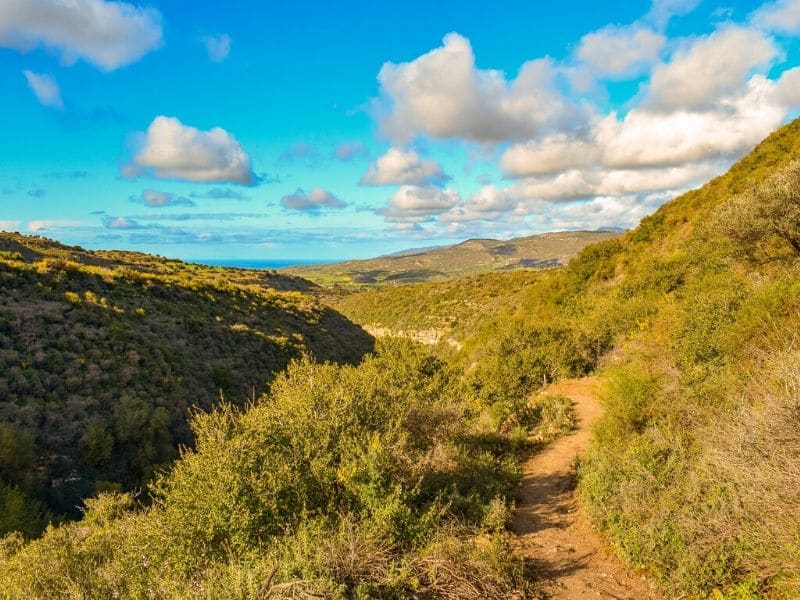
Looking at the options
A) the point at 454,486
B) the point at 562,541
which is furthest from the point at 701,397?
the point at 454,486

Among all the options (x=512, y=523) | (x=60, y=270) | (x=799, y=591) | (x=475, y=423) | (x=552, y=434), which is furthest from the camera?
(x=60, y=270)

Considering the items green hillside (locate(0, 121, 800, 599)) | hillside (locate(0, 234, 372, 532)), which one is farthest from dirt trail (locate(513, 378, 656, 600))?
hillside (locate(0, 234, 372, 532))

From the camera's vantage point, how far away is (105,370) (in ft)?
63.0

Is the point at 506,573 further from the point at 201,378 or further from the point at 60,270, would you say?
the point at 60,270

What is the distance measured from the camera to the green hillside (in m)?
6.49

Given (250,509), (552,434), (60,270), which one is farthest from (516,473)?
(60,270)

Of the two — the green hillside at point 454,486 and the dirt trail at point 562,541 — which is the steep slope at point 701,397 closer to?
the green hillside at point 454,486

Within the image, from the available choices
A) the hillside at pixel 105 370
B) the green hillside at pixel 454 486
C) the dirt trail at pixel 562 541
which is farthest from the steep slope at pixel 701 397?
the hillside at pixel 105 370

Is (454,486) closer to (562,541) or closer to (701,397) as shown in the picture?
(562,541)

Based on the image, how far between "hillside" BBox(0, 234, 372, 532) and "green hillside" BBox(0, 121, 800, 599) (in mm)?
3913

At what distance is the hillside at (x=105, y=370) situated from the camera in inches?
556

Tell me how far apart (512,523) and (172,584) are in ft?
24.4

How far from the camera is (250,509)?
7.70m

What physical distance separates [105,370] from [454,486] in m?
17.4
